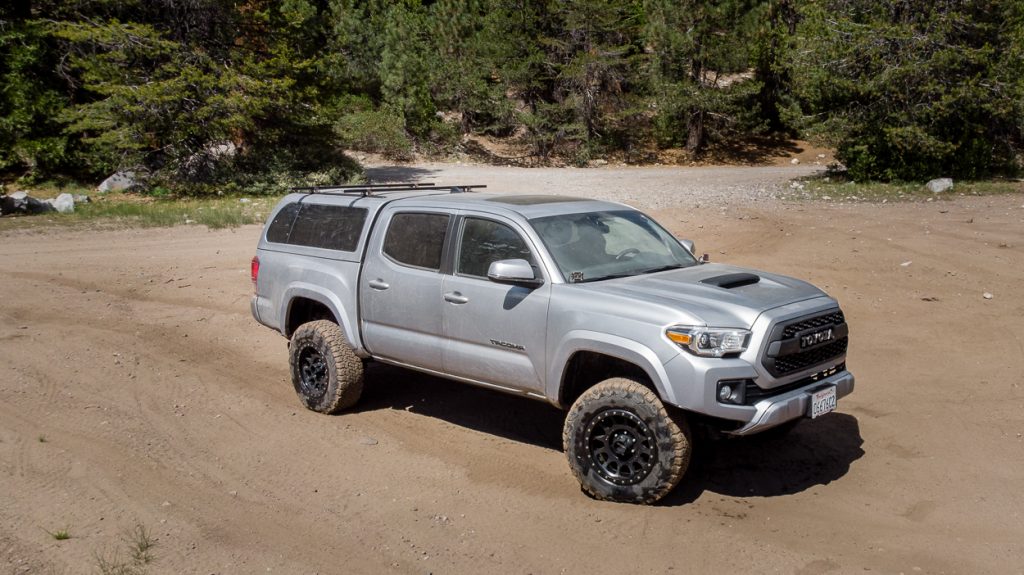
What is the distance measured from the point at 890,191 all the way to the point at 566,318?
17.2 meters

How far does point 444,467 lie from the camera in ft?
20.9

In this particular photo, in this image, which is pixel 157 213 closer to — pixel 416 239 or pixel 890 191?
pixel 416 239

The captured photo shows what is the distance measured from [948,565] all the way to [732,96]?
92.8ft

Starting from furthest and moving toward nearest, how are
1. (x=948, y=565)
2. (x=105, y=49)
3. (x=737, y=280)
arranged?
(x=105, y=49) < (x=737, y=280) < (x=948, y=565)

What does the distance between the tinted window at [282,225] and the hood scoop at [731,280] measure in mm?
3942

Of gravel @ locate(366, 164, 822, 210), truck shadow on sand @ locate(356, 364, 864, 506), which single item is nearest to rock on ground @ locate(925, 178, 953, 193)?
gravel @ locate(366, 164, 822, 210)

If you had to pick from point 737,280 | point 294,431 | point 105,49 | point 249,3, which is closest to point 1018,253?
point 737,280

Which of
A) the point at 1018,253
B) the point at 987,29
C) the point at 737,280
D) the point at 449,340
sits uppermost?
the point at 987,29

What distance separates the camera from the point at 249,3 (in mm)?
22234

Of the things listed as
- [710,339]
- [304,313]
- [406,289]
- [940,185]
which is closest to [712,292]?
[710,339]

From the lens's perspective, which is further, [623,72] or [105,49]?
[623,72]

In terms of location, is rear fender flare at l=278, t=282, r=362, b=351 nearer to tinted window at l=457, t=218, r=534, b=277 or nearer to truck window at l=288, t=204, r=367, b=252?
truck window at l=288, t=204, r=367, b=252

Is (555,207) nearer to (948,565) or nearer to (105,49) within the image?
(948,565)

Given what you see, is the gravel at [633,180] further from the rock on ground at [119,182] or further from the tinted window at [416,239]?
the tinted window at [416,239]
